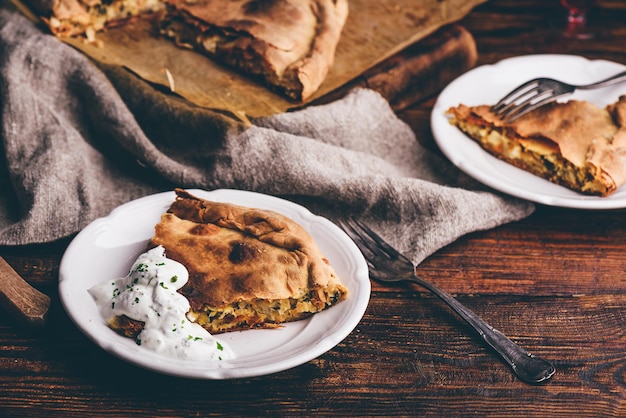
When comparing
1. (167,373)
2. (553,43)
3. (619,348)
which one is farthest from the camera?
(553,43)

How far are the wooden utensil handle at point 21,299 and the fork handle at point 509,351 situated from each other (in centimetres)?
133

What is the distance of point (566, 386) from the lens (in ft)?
8.24

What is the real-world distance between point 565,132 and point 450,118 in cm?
52

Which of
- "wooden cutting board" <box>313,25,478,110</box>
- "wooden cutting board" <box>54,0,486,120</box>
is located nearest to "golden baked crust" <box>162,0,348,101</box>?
"wooden cutting board" <box>54,0,486,120</box>

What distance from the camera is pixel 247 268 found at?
2.55 metres

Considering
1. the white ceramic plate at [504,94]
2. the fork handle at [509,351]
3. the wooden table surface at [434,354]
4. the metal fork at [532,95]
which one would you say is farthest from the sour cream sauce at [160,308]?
the metal fork at [532,95]

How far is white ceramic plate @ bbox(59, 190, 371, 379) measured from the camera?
91.0 inches

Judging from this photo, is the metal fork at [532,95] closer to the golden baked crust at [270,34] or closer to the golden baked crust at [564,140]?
the golden baked crust at [564,140]

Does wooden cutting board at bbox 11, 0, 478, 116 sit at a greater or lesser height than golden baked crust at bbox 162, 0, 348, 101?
lesser

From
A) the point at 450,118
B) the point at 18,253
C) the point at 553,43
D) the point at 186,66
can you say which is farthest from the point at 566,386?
the point at 553,43

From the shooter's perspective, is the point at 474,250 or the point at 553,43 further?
the point at 553,43

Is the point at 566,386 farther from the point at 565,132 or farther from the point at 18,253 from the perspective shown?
the point at 18,253

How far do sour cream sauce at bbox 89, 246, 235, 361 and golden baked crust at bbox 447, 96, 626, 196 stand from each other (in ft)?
5.45

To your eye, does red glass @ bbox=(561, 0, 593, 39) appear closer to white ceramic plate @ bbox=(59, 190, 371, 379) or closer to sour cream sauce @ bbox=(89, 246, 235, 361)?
white ceramic plate @ bbox=(59, 190, 371, 379)
